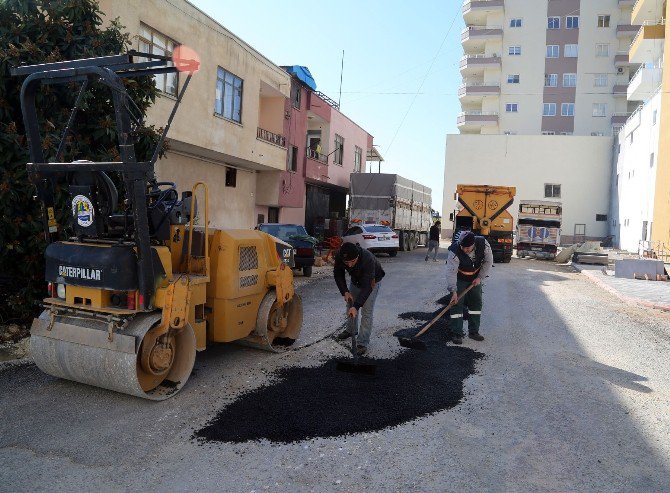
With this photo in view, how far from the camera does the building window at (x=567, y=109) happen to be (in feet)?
171

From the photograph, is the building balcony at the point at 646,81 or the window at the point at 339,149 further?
the building balcony at the point at 646,81

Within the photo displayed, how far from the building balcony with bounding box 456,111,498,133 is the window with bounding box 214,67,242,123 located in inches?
1543

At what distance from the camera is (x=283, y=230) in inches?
616

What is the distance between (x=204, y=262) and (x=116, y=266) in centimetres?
114

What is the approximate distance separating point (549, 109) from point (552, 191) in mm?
12181

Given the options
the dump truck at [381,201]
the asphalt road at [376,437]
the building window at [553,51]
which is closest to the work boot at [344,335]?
the asphalt road at [376,437]

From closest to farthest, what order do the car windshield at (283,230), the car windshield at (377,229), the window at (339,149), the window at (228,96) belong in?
the car windshield at (283,230) < the window at (228,96) < the car windshield at (377,229) < the window at (339,149)

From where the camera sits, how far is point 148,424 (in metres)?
4.62

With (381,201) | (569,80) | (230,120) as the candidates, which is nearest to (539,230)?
(381,201)

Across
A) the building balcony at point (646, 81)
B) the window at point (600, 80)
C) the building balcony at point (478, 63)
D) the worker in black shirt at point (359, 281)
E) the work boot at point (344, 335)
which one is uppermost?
A: the building balcony at point (478, 63)

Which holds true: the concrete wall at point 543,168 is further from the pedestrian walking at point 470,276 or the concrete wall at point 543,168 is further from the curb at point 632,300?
the pedestrian walking at point 470,276

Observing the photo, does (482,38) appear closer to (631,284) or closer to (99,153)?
(631,284)

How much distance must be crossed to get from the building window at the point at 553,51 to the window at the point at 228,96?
143 feet

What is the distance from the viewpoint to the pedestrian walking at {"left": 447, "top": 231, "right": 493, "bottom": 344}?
812cm
